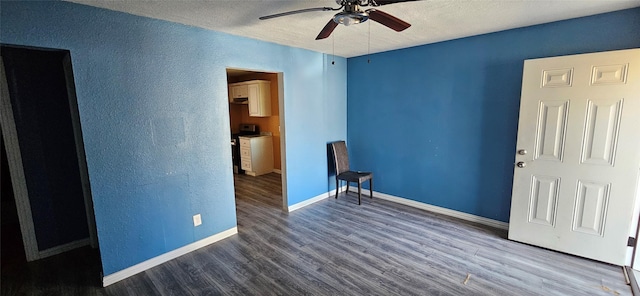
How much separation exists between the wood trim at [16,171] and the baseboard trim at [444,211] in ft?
13.5

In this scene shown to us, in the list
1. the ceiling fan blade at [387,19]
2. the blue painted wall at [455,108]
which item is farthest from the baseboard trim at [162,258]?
the ceiling fan blade at [387,19]

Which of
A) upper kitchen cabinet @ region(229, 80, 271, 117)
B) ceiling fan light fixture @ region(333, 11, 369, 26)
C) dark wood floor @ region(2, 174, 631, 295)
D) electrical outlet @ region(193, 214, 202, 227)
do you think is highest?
ceiling fan light fixture @ region(333, 11, 369, 26)

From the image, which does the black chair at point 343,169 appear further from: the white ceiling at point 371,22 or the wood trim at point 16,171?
the wood trim at point 16,171

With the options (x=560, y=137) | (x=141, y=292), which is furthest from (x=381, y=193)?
(x=141, y=292)

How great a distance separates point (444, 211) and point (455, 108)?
140 cm

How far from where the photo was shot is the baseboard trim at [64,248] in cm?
273

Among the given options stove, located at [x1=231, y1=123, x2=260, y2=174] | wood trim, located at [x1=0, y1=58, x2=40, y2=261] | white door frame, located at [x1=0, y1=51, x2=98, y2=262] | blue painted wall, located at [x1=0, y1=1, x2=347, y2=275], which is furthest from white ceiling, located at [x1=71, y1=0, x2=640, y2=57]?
stove, located at [x1=231, y1=123, x2=260, y2=174]

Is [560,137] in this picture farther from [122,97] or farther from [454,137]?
[122,97]

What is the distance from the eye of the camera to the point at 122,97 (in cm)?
229

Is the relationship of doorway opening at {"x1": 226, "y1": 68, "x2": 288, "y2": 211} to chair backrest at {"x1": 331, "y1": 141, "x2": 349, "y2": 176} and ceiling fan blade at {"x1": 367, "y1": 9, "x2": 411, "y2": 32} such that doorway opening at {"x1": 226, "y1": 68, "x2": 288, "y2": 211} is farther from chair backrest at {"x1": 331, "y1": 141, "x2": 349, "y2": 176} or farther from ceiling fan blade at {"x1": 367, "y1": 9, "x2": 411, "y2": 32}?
ceiling fan blade at {"x1": 367, "y1": 9, "x2": 411, "y2": 32}

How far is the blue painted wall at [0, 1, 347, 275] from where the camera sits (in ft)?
6.79

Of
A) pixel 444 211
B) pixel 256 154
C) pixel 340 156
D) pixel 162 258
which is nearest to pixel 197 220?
pixel 162 258

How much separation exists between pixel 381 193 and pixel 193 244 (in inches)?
110

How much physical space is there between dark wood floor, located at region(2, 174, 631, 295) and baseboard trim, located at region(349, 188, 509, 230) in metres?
0.11
